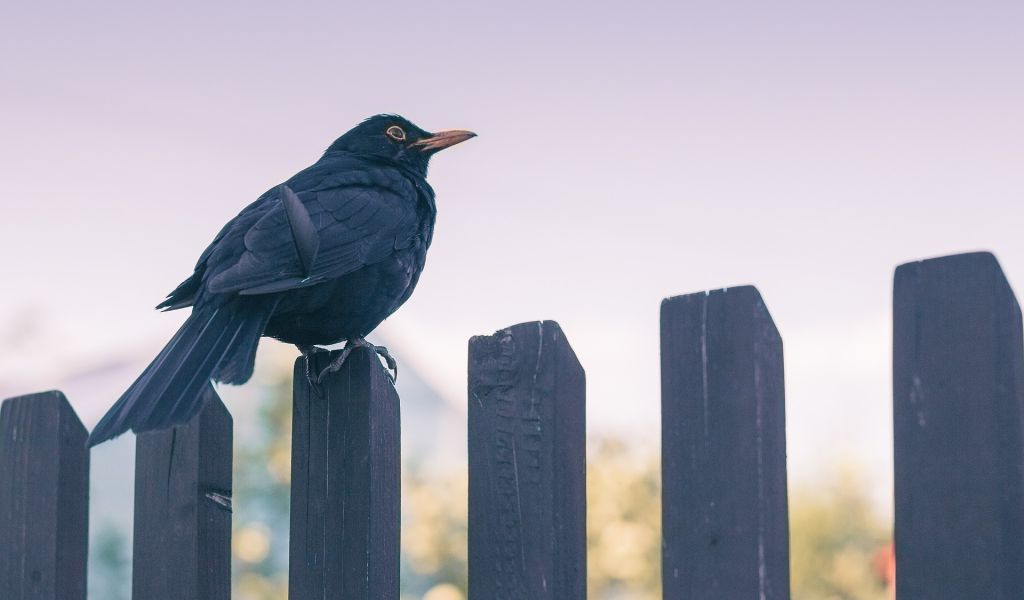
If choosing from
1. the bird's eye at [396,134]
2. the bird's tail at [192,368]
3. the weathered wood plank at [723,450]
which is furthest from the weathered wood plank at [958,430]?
the bird's eye at [396,134]

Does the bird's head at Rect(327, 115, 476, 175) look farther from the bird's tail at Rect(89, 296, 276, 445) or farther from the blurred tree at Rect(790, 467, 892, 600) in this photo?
the blurred tree at Rect(790, 467, 892, 600)

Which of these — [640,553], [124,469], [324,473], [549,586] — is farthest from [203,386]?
[124,469]

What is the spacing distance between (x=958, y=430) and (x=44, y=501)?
2.49m

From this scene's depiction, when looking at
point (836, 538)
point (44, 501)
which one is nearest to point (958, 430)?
point (44, 501)

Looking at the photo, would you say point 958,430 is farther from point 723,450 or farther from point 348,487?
point 348,487

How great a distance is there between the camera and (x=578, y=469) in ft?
7.21

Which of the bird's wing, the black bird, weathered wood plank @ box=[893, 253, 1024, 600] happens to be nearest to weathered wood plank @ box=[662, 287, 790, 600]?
weathered wood plank @ box=[893, 253, 1024, 600]

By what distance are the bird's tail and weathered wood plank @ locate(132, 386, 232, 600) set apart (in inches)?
7.3

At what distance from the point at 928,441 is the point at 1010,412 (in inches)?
5.1

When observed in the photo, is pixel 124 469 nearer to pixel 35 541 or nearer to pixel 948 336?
pixel 35 541

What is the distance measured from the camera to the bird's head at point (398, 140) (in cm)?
443

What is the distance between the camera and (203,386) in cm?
255

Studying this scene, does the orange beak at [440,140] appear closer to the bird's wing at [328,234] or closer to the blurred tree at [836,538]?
the bird's wing at [328,234]

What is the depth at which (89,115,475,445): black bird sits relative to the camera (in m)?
2.55
